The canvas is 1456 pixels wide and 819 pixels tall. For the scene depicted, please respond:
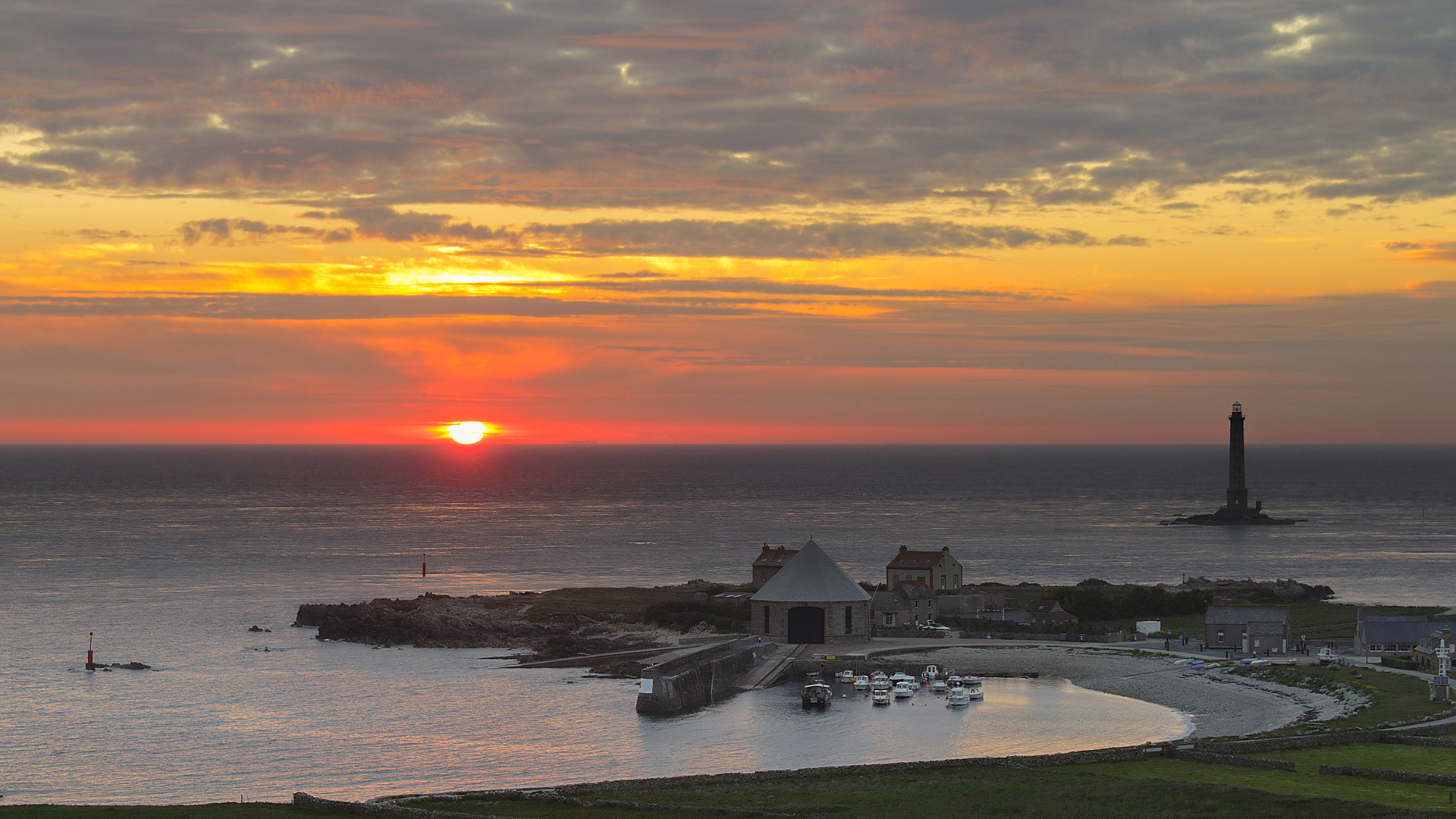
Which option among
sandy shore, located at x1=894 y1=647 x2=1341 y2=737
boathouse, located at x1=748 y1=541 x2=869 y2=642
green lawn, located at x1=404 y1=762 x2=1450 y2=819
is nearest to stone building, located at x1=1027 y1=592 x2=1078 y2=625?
sandy shore, located at x1=894 y1=647 x2=1341 y2=737

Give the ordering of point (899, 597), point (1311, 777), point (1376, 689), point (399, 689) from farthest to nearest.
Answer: point (899, 597) < point (399, 689) < point (1376, 689) < point (1311, 777)

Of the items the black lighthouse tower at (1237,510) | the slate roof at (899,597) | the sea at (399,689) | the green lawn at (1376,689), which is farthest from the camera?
the black lighthouse tower at (1237,510)

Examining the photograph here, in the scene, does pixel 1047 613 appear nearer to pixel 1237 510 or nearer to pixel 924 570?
pixel 924 570

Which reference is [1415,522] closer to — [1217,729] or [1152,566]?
[1152,566]

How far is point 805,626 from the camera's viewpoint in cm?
6900

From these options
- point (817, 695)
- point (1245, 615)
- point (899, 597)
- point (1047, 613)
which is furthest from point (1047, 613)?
point (817, 695)

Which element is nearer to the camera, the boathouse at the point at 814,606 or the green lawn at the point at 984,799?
the green lawn at the point at 984,799

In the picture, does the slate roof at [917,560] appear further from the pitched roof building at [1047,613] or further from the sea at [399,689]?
the sea at [399,689]

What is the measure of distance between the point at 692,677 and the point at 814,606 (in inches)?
530

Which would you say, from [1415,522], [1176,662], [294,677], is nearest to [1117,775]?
[1176,662]

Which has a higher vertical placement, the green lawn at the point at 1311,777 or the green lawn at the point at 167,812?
the green lawn at the point at 1311,777

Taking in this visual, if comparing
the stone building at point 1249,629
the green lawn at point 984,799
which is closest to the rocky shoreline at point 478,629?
the stone building at point 1249,629

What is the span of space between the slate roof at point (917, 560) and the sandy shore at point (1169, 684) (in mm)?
21263

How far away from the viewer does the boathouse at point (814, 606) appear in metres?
68.4
